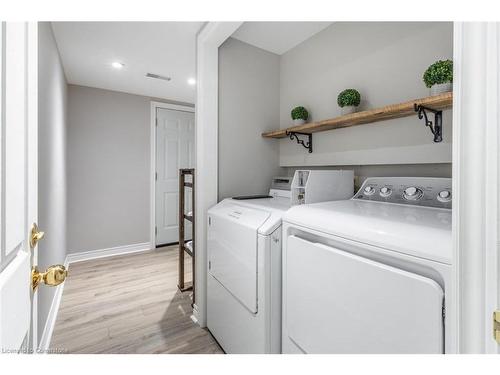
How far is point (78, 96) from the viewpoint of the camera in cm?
324

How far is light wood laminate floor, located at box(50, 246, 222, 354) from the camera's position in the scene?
1.74 m

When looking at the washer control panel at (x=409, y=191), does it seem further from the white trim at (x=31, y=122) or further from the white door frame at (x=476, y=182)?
the white trim at (x=31, y=122)

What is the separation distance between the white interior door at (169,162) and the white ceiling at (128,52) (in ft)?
2.10

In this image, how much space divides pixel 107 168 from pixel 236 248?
2.83 meters

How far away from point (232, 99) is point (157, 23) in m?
0.76

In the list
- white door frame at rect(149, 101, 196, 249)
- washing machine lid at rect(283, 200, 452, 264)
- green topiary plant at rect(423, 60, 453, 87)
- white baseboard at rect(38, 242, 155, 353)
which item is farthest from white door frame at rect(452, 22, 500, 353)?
white door frame at rect(149, 101, 196, 249)

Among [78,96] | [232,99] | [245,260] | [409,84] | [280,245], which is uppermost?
[78,96]

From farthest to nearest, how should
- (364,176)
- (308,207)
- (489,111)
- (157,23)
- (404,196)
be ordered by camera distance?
(157,23) < (364,176) < (404,196) < (308,207) < (489,111)

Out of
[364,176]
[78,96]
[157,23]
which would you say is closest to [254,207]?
[364,176]

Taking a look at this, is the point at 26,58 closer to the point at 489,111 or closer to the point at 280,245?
the point at 489,111

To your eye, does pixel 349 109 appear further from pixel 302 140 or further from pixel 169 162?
pixel 169 162

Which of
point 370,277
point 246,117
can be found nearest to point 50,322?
point 246,117

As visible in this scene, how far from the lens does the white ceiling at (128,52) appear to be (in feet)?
6.41

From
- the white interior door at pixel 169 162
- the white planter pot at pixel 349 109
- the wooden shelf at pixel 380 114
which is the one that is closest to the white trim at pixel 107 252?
the white interior door at pixel 169 162
